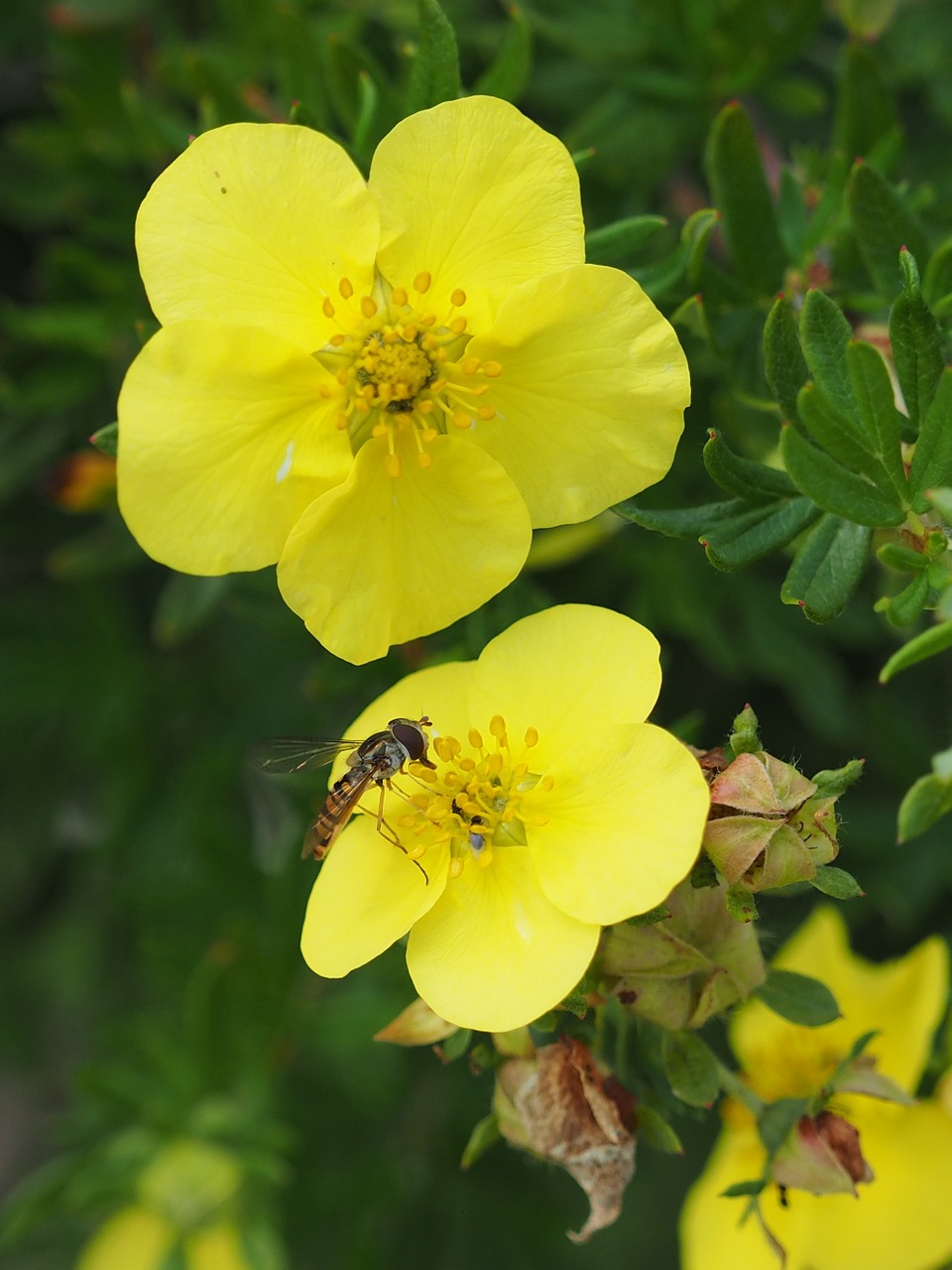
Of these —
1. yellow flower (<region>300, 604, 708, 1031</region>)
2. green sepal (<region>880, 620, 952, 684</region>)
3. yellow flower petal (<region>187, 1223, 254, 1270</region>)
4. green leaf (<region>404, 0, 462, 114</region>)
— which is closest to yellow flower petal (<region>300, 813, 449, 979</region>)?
yellow flower (<region>300, 604, 708, 1031</region>)

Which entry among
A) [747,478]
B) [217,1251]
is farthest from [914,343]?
[217,1251]

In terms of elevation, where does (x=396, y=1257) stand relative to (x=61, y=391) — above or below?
below

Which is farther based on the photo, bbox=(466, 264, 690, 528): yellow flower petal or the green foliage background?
the green foliage background

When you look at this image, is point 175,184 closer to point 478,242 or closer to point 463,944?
point 478,242

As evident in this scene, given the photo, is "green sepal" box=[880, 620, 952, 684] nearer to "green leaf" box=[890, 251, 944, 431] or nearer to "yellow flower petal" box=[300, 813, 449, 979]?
"green leaf" box=[890, 251, 944, 431]

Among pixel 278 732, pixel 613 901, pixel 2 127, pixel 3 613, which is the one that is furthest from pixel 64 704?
pixel 613 901

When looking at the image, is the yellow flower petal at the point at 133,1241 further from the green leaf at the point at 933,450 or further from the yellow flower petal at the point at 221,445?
the green leaf at the point at 933,450

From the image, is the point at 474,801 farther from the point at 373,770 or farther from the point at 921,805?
the point at 921,805
